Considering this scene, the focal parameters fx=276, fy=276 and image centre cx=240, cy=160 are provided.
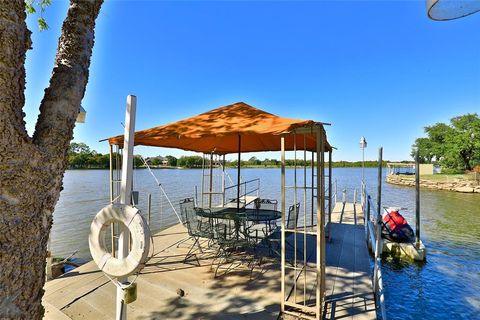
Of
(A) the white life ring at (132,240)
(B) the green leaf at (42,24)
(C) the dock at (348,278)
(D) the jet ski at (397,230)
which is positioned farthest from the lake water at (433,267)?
(B) the green leaf at (42,24)

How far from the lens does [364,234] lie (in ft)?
20.5

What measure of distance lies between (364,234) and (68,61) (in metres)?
6.41

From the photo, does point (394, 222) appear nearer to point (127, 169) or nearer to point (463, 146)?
point (127, 169)

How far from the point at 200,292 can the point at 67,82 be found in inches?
107

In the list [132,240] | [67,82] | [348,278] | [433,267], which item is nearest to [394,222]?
[433,267]

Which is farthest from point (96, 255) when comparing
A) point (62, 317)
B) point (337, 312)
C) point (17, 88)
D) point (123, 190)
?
point (337, 312)

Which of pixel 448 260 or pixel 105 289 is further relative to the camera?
pixel 448 260

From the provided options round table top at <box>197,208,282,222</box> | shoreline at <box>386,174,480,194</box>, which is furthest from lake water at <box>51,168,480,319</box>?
shoreline at <box>386,174,480,194</box>

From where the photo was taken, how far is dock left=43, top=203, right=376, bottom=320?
9.45 ft

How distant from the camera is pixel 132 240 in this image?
2365 millimetres

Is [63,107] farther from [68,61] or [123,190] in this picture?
[123,190]

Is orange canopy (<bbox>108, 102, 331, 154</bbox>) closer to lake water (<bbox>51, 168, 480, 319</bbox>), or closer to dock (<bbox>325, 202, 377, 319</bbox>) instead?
dock (<bbox>325, 202, 377, 319</bbox>)

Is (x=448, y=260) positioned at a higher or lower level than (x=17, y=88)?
lower

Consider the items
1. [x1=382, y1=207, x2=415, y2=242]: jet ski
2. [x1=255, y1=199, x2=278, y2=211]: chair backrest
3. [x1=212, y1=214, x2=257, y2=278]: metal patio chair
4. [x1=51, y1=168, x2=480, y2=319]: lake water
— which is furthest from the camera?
[x1=382, y1=207, x2=415, y2=242]: jet ski
